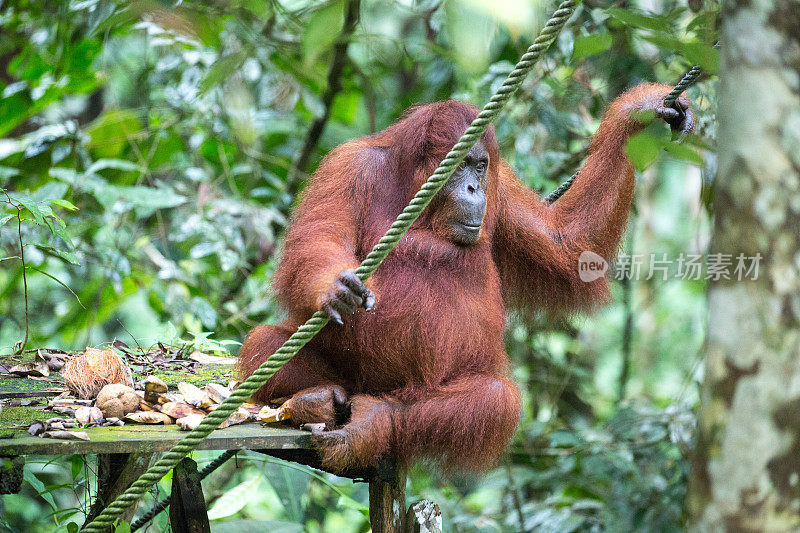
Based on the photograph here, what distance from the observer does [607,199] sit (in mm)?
3387

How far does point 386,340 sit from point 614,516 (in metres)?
2.53

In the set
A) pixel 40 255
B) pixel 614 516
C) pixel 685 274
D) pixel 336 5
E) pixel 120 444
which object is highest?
pixel 336 5

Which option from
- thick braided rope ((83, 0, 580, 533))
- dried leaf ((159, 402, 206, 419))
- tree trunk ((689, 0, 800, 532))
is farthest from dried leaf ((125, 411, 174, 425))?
tree trunk ((689, 0, 800, 532))

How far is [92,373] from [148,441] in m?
0.68

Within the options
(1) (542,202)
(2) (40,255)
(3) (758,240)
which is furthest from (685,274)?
(2) (40,255)

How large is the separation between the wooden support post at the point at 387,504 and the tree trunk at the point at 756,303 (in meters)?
1.73

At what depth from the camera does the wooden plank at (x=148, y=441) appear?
6.98ft

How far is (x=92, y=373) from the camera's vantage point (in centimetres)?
279

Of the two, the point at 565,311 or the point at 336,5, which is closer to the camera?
the point at 336,5

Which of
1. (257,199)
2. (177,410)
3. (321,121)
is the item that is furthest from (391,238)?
(257,199)

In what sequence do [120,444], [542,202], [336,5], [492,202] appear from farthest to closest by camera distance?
[542,202] → [492,202] → [336,5] → [120,444]

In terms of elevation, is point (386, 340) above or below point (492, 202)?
below

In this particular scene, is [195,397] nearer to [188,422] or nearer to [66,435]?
[188,422]

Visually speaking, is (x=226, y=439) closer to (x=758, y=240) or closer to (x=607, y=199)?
(x=758, y=240)
